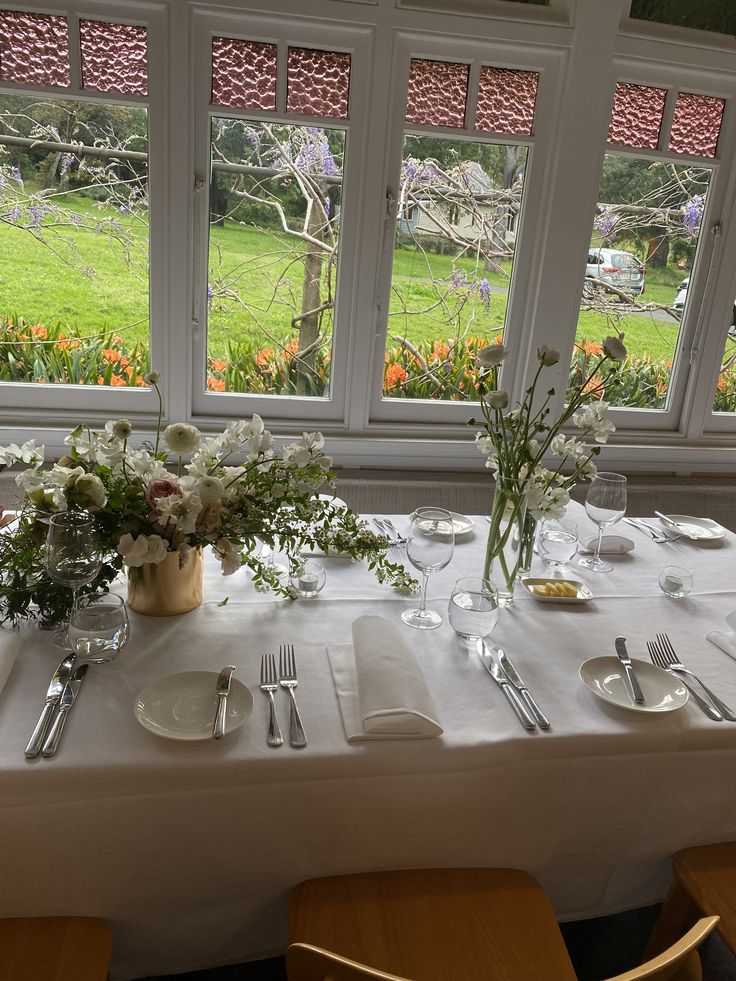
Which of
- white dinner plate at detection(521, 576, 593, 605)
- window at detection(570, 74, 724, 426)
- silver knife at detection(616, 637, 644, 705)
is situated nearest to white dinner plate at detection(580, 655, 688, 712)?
silver knife at detection(616, 637, 644, 705)

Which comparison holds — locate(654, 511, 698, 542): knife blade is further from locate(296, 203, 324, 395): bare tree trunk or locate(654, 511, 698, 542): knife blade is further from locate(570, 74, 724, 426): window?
locate(296, 203, 324, 395): bare tree trunk

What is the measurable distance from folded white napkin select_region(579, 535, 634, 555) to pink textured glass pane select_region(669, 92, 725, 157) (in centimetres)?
165

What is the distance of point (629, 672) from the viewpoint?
1.26 meters

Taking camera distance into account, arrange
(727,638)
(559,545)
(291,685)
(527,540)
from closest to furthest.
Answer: (291,685), (727,638), (527,540), (559,545)

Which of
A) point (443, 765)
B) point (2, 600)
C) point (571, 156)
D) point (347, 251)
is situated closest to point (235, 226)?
point (347, 251)

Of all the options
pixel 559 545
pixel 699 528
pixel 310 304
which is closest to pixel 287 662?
pixel 559 545

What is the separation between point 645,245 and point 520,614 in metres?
1.91

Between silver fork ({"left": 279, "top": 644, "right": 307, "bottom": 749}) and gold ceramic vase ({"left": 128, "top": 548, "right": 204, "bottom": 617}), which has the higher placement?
gold ceramic vase ({"left": 128, "top": 548, "right": 204, "bottom": 617})

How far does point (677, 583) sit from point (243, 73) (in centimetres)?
200

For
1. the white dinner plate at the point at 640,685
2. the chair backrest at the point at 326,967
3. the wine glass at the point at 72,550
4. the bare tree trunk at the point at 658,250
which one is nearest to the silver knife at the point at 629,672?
the white dinner plate at the point at 640,685

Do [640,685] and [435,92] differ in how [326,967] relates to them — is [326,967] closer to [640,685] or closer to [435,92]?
[640,685]

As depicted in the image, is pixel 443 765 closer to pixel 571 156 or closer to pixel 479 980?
pixel 479 980

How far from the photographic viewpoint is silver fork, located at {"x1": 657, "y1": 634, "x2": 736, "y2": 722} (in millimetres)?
1208

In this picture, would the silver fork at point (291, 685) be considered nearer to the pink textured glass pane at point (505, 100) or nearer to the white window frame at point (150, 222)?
the white window frame at point (150, 222)
